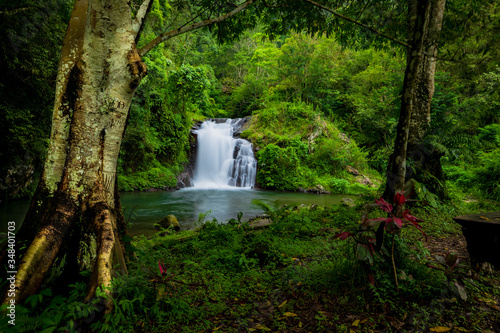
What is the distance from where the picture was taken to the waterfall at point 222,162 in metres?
16.5

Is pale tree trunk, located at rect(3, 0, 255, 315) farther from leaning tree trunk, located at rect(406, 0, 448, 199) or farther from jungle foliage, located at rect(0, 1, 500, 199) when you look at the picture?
leaning tree trunk, located at rect(406, 0, 448, 199)

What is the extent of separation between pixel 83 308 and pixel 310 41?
2151cm

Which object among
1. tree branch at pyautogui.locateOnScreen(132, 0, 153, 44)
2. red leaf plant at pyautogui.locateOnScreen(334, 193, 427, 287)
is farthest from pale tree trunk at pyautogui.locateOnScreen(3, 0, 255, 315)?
red leaf plant at pyautogui.locateOnScreen(334, 193, 427, 287)

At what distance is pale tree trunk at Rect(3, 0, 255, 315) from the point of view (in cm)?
229

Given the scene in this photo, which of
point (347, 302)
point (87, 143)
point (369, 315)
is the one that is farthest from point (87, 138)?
point (369, 315)

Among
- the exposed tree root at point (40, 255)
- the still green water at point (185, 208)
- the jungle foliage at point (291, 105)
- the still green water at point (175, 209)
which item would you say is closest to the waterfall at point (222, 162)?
the jungle foliage at point (291, 105)

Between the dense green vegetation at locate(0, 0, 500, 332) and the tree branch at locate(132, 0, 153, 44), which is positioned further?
the tree branch at locate(132, 0, 153, 44)

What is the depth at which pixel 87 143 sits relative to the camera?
8.06 feet

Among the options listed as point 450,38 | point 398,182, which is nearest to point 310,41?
point 450,38

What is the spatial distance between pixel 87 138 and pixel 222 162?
1503cm

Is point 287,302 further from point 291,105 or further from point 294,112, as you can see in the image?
point 291,105

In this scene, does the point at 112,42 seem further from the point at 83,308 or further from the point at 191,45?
the point at 191,45

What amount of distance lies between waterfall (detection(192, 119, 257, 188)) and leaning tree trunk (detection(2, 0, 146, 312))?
13.4 m

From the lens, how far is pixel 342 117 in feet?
70.6
